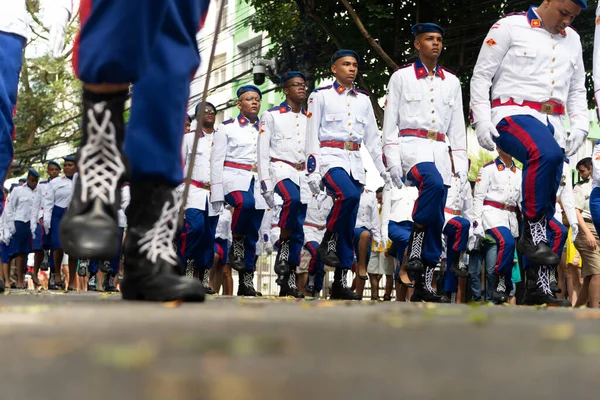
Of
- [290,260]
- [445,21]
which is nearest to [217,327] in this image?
[290,260]

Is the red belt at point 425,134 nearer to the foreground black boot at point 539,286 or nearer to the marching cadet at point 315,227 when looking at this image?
the foreground black boot at point 539,286

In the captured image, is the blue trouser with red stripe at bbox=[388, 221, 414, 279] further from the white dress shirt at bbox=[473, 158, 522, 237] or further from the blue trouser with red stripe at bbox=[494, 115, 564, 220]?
the blue trouser with red stripe at bbox=[494, 115, 564, 220]

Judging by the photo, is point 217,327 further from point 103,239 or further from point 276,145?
point 276,145

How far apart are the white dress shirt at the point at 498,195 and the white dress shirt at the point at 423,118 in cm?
350

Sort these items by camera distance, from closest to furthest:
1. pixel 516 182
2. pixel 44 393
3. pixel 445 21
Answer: pixel 44 393 < pixel 516 182 < pixel 445 21

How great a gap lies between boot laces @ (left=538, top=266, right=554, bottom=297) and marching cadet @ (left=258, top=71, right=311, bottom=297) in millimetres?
4512

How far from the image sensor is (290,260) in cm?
1084

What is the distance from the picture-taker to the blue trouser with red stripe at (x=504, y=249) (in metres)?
11.8

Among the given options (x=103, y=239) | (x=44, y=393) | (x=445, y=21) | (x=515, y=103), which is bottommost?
(x=44, y=393)

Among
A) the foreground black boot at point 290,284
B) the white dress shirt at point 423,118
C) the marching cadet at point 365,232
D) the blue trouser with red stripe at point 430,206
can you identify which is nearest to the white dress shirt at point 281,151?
the foreground black boot at point 290,284

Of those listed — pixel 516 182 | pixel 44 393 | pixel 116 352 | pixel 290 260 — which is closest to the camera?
pixel 44 393

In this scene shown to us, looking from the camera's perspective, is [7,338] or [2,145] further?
[2,145]

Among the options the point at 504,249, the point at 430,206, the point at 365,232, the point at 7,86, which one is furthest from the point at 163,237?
the point at 365,232

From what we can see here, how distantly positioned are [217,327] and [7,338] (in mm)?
423
